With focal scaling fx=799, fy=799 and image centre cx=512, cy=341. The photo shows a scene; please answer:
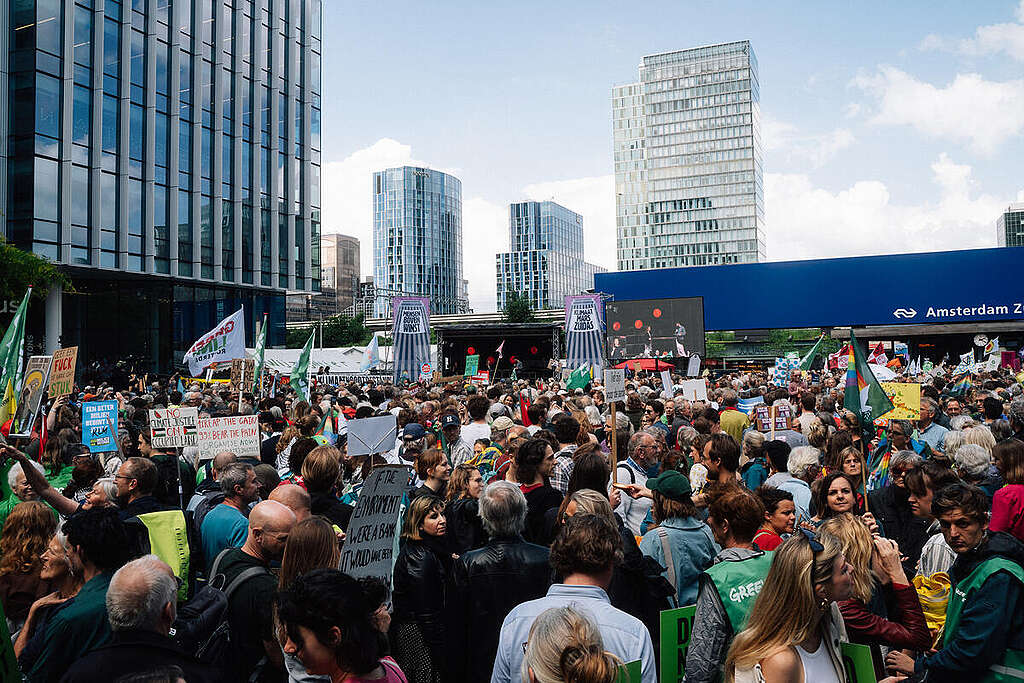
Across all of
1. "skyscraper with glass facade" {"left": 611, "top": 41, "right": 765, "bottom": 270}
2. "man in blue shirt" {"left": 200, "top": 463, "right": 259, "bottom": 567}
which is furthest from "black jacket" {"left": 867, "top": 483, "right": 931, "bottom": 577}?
"skyscraper with glass facade" {"left": 611, "top": 41, "right": 765, "bottom": 270}

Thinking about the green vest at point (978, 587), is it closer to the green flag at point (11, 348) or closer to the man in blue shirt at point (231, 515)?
the man in blue shirt at point (231, 515)

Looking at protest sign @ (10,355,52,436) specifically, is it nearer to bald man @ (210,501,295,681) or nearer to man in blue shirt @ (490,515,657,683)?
bald man @ (210,501,295,681)

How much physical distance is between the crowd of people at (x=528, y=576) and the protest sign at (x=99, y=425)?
2320 millimetres

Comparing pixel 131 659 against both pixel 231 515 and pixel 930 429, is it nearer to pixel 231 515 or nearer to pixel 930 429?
pixel 231 515

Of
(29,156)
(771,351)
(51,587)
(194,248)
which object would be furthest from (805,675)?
(771,351)

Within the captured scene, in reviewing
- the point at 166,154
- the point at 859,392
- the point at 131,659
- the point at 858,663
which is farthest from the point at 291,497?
the point at 166,154

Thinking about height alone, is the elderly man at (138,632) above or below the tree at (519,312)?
below

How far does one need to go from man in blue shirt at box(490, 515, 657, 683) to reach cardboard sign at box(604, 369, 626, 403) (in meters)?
4.90

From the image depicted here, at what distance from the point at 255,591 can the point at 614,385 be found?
18.7 feet

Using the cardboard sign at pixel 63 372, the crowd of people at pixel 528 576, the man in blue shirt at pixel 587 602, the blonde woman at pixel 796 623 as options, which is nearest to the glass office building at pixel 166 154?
the cardboard sign at pixel 63 372

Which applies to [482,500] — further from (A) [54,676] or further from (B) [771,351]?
(B) [771,351]

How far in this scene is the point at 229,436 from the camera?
854 centimetres

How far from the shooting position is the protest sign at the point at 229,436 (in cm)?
840

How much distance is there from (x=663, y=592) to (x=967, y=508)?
158 centimetres
